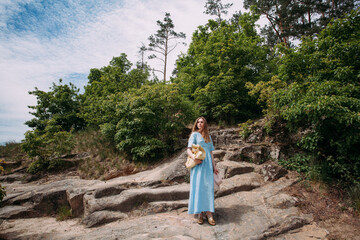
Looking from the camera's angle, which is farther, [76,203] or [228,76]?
[228,76]

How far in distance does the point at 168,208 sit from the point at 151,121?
5.25 metres

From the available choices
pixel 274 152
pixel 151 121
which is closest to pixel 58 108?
pixel 151 121

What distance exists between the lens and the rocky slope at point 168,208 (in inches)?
140

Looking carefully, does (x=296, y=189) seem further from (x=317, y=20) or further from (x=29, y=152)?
(x=317, y=20)

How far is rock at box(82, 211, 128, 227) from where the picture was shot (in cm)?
432

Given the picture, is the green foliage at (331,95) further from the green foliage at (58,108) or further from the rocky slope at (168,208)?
the green foliage at (58,108)

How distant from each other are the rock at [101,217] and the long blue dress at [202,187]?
211 centimetres

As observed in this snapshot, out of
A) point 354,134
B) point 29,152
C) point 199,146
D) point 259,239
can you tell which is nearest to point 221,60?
point 354,134

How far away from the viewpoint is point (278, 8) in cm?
1648

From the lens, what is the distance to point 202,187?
365 cm

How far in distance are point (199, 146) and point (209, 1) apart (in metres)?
22.1

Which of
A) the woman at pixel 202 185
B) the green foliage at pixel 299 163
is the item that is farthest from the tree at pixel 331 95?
the woman at pixel 202 185

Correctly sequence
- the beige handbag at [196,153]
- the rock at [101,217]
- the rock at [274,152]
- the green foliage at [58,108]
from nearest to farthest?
the beige handbag at [196,153] < the rock at [101,217] < the rock at [274,152] < the green foliage at [58,108]

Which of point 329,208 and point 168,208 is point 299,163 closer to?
point 329,208
